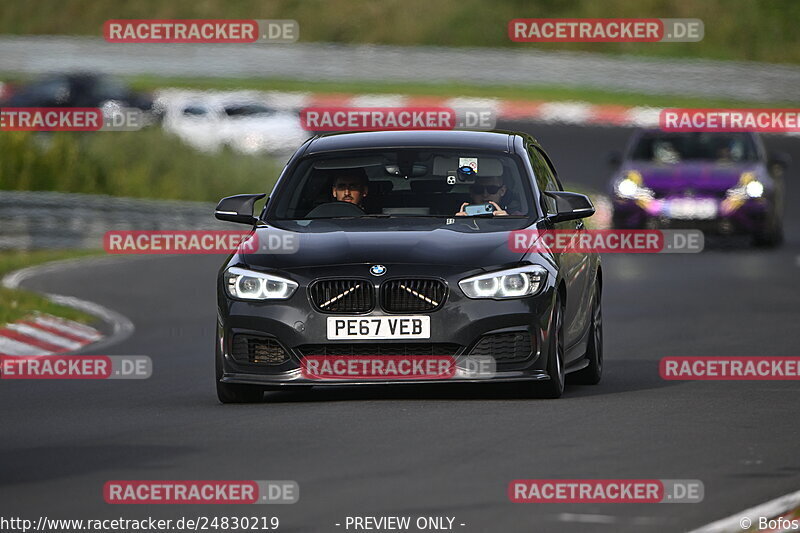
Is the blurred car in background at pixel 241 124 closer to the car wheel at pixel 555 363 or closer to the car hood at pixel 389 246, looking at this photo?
the car hood at pixel 389 246

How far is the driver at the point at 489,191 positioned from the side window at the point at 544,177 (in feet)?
0.85

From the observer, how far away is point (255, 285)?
35.4ft

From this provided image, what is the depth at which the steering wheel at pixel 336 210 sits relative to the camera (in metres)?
11.6

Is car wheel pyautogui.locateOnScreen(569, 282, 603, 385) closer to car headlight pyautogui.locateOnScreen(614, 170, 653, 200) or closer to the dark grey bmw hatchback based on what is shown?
the dark grey bmw hatchback

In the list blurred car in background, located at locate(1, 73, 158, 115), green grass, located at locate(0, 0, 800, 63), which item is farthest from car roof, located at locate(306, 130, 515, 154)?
green grass, located at locate(0, 0, 800, 63)

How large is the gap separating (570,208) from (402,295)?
1.50 meters

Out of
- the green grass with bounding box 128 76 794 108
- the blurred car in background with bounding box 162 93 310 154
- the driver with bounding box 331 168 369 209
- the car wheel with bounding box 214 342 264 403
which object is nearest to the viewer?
the car wheel with bounding box 214 342 264 403

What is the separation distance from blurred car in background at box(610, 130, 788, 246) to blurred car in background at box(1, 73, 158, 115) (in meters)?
22.2

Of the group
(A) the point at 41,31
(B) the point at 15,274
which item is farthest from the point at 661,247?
(A) the point at 41,31

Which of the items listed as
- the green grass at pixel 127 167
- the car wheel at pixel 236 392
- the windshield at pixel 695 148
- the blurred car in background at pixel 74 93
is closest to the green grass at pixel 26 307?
the car wheel at pixel 236 392

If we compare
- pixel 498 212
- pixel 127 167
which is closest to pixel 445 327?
pixel 498 212

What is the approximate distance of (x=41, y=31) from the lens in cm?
7244

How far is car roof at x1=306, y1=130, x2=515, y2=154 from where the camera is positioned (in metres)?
11.9

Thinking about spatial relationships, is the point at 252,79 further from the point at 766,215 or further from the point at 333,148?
the point at 333,148
